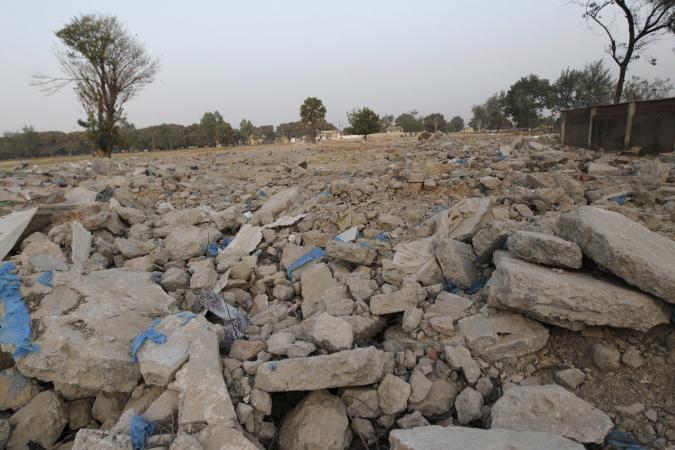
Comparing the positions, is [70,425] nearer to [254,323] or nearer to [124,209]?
[254,323]

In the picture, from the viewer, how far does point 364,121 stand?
1318 inches

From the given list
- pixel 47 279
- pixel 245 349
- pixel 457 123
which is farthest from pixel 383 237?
pixel 457 123

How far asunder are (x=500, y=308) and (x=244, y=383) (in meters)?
1.62

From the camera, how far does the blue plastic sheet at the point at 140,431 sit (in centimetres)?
173

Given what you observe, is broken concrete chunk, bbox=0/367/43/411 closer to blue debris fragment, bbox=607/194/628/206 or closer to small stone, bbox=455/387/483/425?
small stone, bbox=455/387/483/425

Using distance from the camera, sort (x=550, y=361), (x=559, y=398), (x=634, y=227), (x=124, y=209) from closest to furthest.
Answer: (x=559, y=398) → (x=550, y=361) → (x=634, y=227) → (x=124, y=209)

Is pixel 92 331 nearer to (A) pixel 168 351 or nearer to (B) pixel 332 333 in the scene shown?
(A) pixel 168 351

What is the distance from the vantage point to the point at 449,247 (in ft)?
9.87

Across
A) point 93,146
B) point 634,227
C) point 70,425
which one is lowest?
point 70,425

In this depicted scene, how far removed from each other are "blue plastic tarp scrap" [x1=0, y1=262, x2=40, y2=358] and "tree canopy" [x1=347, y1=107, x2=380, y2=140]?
32046 millimetres

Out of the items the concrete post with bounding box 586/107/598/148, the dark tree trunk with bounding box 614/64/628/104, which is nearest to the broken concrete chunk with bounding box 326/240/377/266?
the concrete post with bounding box 586/107/598/148

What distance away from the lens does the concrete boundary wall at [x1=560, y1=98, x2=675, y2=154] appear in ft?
24.9

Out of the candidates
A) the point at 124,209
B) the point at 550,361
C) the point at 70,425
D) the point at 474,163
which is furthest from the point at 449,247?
the point at 124,209

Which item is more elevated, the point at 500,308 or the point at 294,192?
the point at 294,192
